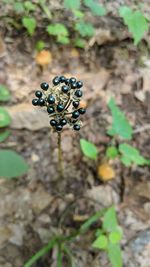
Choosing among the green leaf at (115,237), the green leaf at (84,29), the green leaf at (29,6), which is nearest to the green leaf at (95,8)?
the green leaf at (84,29)

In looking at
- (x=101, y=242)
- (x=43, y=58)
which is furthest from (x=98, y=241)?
(x=43, y=58)

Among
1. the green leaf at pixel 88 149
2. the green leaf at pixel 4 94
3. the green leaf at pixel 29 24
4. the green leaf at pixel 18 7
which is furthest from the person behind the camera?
the green leaf at pixel 18 7

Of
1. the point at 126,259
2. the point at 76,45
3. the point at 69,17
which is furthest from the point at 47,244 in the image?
the point at 69,17

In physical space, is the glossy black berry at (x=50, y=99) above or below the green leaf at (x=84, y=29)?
below

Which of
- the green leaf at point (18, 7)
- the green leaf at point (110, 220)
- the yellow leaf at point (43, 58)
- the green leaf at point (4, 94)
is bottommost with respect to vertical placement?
the green leaf at point (110, 220)

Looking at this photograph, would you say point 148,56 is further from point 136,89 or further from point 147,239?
point 147,239

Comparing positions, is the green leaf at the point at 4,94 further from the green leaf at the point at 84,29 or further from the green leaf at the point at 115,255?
the green leaf at the point at 115,255

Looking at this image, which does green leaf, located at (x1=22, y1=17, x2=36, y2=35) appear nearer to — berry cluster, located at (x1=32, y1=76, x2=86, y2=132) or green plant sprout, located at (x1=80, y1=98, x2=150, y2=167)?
green plant sprout, located at (x1=80, y1=98, x2=150, y2=167)
